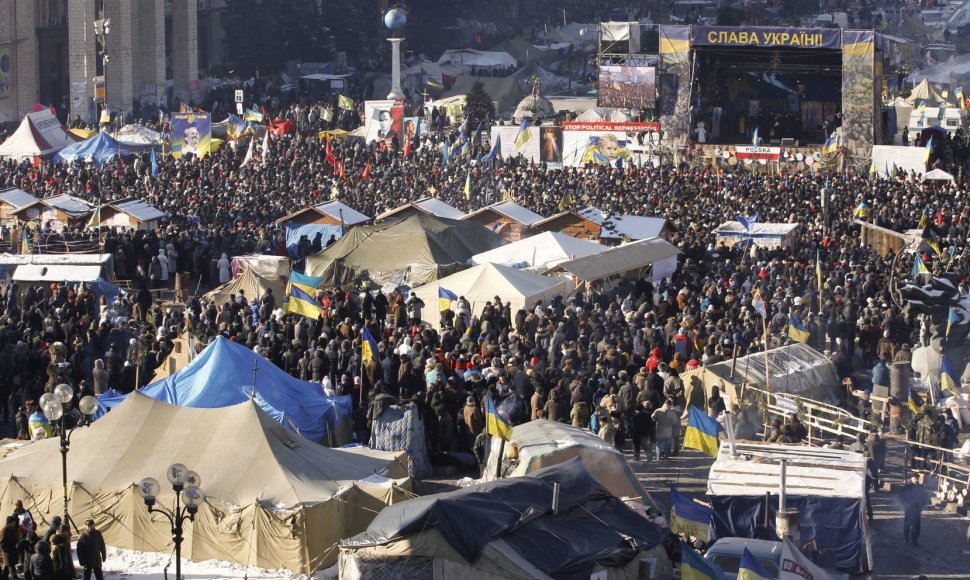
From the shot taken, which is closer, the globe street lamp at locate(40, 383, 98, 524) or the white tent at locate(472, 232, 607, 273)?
the globe street lamp at locate(40, 383, 98, 524)

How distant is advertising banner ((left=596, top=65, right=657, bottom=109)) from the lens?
4331cm

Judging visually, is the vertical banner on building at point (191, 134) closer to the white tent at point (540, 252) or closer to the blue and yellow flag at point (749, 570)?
the white tent at point (540, 252)

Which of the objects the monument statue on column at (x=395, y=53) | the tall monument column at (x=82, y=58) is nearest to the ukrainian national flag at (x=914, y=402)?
the monument statue on column at (x=395, y=53)

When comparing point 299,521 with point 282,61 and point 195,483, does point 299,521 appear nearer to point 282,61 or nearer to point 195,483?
point 195,483

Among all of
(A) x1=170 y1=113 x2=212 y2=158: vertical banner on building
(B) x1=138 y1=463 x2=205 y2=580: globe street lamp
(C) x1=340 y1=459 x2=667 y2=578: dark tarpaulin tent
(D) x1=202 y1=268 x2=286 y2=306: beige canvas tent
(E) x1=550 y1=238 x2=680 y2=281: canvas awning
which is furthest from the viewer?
(A) x1=170 y1=113 x2=212 y2=158: vertical banner on building

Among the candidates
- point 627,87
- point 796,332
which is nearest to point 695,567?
point 796,332

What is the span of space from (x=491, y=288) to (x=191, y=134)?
16542mm

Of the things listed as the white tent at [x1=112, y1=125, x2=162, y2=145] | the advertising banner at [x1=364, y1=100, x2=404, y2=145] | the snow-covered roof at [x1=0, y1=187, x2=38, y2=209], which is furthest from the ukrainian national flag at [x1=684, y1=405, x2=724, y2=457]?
the advertising banner at [x1=364, y1=100, x2=404, y2=145]

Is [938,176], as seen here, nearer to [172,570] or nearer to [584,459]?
[584,459]

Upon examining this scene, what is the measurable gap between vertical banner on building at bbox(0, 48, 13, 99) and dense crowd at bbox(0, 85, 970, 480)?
13385 mm

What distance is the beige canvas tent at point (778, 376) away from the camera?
60.6 feet

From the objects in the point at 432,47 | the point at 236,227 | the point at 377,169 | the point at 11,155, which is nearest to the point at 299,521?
the point at 236,227

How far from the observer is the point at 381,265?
83.6ft

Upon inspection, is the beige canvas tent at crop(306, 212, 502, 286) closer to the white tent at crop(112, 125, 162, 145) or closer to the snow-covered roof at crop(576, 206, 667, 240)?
the snow-covered roof at crop(576, 206, 667, 240)
